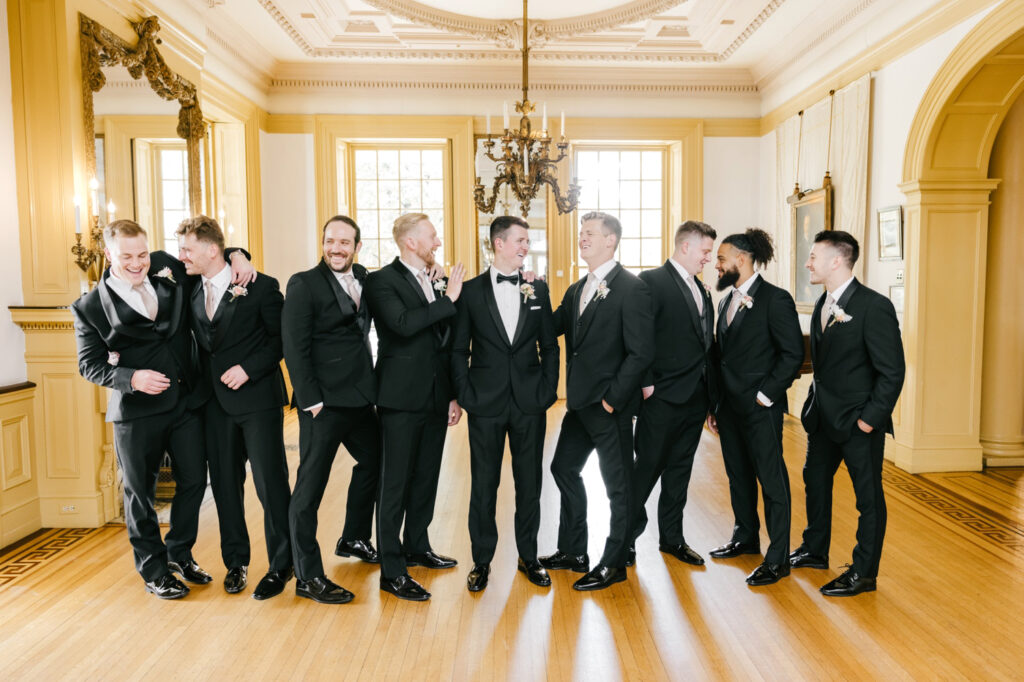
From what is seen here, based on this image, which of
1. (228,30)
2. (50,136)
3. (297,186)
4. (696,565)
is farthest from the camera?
(297,186)

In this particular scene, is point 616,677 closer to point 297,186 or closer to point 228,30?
point 228,30

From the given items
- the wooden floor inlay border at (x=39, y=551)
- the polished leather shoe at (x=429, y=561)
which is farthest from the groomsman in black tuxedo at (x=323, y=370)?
the wooden floor inlay border at (x=39, y=551)

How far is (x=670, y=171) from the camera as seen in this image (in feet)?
29.1

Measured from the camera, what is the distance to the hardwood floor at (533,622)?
270cm

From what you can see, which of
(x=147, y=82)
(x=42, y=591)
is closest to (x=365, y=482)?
(x=42, y=591)

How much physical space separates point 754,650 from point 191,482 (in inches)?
104

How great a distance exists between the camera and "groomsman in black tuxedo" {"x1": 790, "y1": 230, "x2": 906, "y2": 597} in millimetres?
3180

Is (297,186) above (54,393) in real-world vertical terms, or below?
above

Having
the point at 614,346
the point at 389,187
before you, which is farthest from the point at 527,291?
the point at 389,187

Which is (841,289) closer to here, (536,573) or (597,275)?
(597,275)

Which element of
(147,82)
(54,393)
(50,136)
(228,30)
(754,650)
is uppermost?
(228,30)

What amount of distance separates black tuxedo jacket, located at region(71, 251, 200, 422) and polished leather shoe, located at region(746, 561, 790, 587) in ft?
→ 9.07

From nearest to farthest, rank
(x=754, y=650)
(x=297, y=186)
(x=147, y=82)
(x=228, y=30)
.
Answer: (x=754, y=650), (x=147, y=82), (x=228, y=30), (x=297, y=186)

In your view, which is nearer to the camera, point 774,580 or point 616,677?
point 616,677
